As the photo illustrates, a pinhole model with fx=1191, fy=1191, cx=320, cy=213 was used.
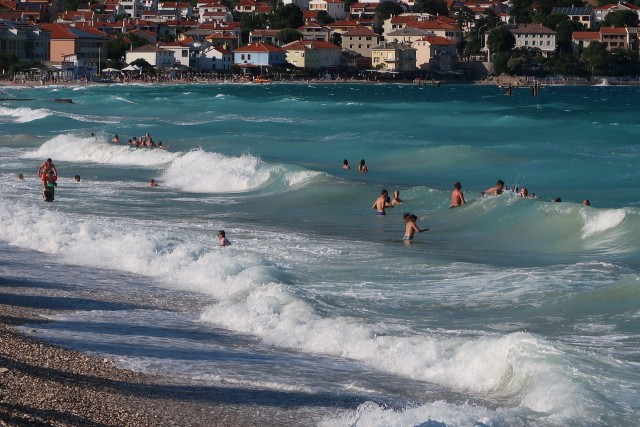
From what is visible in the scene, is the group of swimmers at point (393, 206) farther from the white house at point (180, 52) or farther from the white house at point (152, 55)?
the white house at point (180, 52)

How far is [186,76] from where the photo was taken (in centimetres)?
13700

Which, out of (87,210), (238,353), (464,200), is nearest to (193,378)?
(238,353)

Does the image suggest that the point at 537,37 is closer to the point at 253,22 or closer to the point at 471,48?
the point at 471,48

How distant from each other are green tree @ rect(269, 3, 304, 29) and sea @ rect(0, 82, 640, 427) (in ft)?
420

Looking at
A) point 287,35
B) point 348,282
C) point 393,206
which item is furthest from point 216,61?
point 348,282

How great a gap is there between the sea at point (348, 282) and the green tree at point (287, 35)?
11860cm

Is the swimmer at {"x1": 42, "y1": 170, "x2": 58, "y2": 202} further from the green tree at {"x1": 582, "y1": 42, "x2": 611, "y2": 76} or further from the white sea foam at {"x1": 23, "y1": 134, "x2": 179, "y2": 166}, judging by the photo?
the green tree at {"x1": 582, "y1": 42, "x2": 611, "y2": 76}

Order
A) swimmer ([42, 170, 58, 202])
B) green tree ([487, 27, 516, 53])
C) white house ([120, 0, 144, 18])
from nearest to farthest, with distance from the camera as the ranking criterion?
swimmer ([42, 170, 58, 202])
green tree ([487, 27, 516, 53])
white house ([120, 0, 144, 18])

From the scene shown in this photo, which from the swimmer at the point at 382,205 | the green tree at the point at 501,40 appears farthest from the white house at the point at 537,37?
the swimmer at the point at 382,205

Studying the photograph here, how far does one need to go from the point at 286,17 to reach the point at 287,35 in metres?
10.4

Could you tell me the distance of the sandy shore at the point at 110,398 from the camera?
30.5ft

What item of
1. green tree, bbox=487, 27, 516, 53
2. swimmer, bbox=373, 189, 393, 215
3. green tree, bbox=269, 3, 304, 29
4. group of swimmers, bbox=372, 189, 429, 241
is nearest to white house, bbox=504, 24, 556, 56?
green tree, bbox=487, 27, 516, 53

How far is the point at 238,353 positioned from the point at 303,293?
2767 mm

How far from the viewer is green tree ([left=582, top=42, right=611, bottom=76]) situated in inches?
5901
